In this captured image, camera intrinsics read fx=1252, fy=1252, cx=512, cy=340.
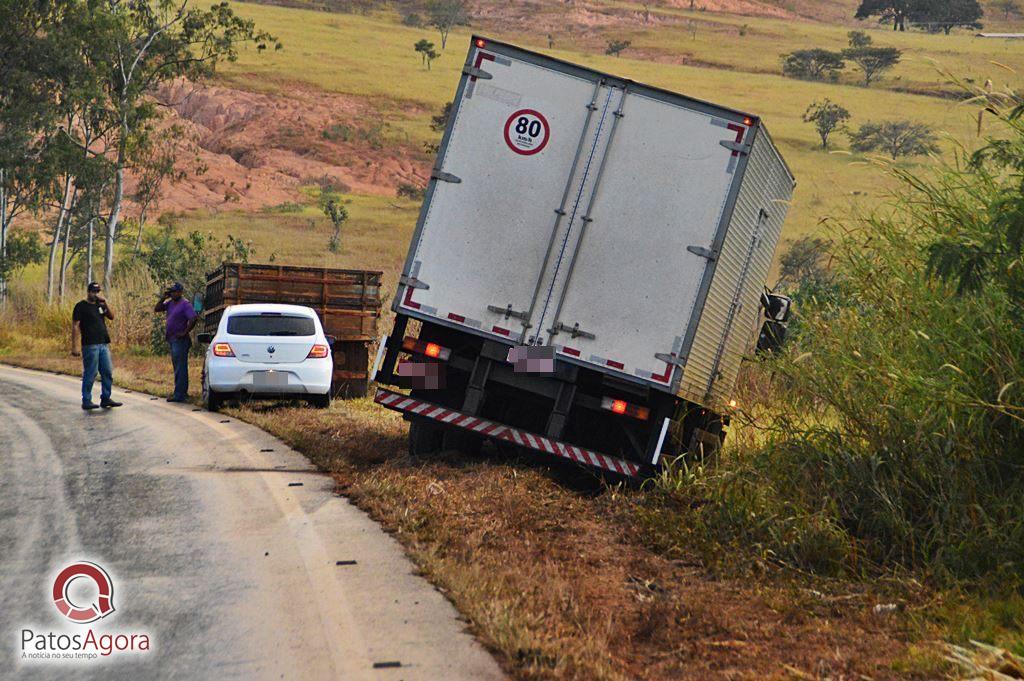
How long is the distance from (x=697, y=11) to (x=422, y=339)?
176 metres

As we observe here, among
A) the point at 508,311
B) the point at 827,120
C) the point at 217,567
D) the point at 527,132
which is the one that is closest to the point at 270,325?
the point at 508,311

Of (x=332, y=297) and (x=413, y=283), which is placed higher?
(x=413, y=283)

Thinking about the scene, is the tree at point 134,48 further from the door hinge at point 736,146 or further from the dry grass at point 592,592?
the door hinge at point 736,146

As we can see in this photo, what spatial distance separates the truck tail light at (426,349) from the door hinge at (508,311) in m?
0.81

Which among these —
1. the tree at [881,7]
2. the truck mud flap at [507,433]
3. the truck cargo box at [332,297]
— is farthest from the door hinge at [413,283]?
the tree at [881,7]

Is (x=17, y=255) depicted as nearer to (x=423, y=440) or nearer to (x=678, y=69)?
(x=423, y=440)

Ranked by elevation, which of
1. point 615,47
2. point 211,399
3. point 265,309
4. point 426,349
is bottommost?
point 211,399

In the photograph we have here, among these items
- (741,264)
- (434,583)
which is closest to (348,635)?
(434,583)

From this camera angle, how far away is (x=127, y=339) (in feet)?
105

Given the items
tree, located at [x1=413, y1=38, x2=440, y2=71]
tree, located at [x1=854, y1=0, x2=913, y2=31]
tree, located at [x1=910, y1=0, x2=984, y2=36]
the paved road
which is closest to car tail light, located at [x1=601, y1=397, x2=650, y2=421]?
the paved road

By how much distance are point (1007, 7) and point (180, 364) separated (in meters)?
173

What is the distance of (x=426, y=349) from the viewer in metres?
11.5

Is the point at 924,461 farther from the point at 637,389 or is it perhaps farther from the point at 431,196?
the point at 431,196

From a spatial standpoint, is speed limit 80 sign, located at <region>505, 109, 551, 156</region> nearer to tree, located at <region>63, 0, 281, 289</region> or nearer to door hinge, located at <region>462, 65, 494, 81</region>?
door hinge, located at <region>462, 65, 494, 81</region>
